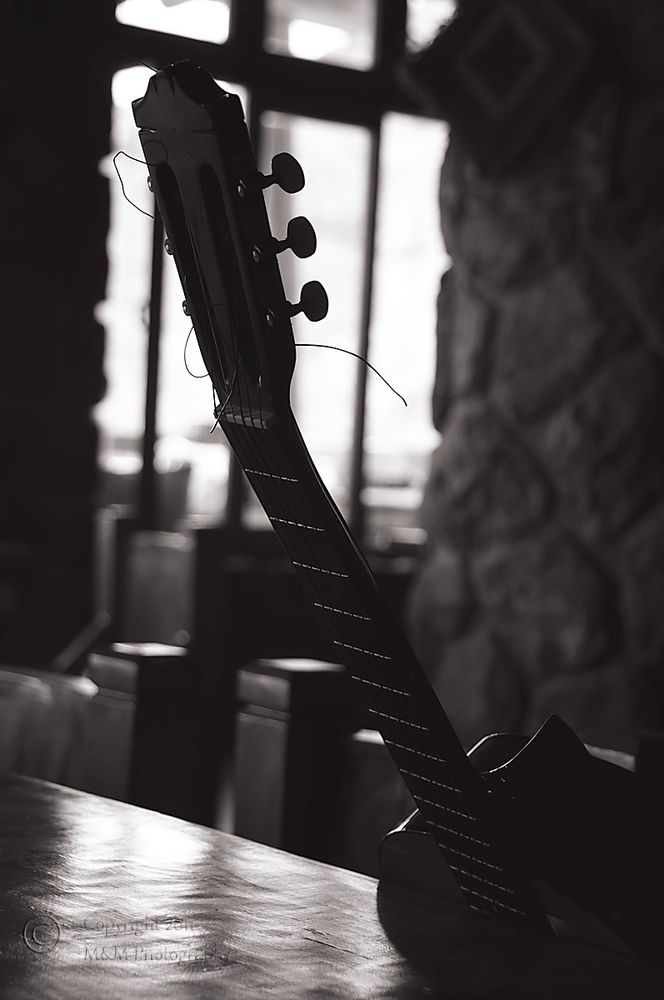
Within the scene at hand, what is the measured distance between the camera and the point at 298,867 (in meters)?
1.22

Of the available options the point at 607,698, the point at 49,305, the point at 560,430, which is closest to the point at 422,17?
the point at 49,305

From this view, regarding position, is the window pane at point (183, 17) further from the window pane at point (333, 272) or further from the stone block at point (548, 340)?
the stone block at point (548, 340)

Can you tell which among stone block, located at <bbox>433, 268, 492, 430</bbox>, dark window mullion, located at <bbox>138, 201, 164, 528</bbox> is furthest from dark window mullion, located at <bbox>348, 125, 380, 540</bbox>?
stone block, located at <bbox>433, 268, 492, 430</bbox>

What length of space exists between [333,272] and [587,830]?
5601 mm

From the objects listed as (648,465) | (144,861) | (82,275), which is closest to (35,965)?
(144,861)

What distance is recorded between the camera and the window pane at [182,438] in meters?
6.11

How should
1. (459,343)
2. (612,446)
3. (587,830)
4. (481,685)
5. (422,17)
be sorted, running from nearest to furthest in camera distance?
(587,830) < (612,446) < (481,685) < (459,343) < (422,17)

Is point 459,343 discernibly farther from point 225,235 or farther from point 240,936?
point 240,936

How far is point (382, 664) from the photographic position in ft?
3.59

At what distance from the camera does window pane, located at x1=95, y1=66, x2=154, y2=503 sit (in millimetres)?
5852

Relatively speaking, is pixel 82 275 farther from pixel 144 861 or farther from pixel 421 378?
pixel 144 861

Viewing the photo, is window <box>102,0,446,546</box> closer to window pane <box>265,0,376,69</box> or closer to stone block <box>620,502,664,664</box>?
window pane <box>265,0,376,69</box>

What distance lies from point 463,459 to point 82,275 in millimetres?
2710

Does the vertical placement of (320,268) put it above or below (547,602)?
above
